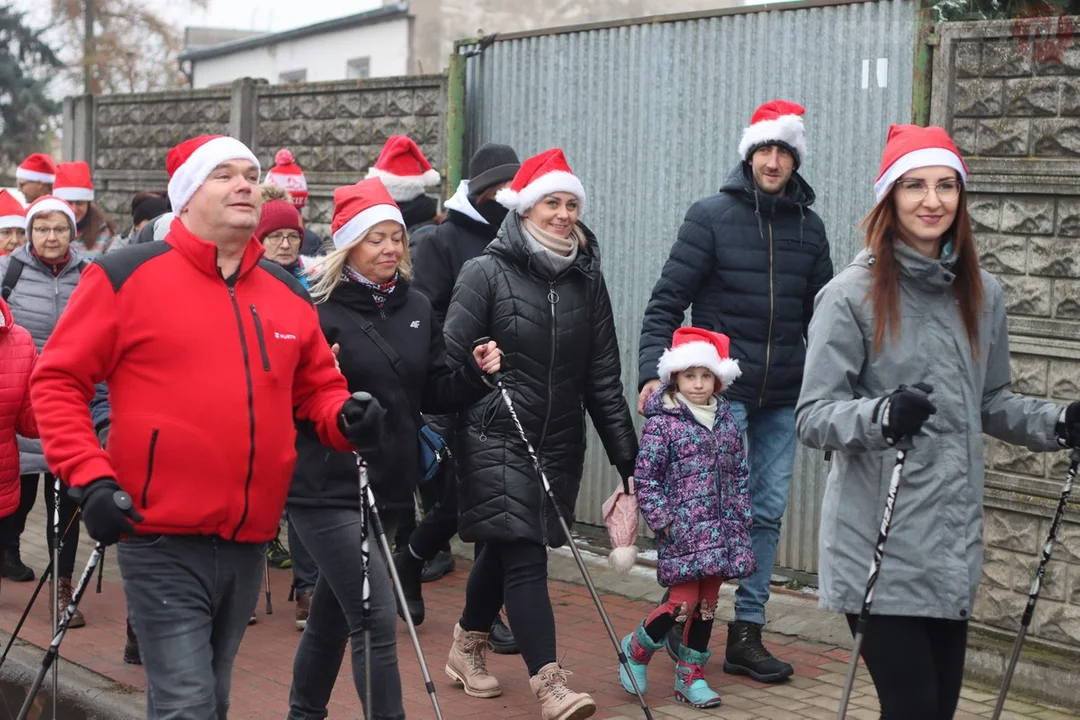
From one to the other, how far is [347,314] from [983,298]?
2.30 m

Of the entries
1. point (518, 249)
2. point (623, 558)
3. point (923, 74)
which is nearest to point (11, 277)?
point (518, 249)

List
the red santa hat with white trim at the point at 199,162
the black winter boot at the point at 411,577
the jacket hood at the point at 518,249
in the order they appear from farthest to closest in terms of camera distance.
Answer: the black winter boot at the point at 411,577 < the jacket hood at the point at 518,249 < the red santa hat with white trim at the point at 199,162

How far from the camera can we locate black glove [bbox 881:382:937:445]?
12.7 ft

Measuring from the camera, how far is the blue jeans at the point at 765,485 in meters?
6.84

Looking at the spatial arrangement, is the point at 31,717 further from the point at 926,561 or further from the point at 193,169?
the point at 926,561

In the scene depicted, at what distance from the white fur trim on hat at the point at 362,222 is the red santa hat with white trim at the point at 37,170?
822 centimetres

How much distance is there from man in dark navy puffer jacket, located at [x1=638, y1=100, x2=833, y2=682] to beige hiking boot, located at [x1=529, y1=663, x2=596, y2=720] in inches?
46.7

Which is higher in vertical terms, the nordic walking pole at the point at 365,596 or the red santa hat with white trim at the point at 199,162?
the red santa hat with white trim at the point at 199,162

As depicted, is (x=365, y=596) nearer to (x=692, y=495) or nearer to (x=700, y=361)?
(x=692, y=495)

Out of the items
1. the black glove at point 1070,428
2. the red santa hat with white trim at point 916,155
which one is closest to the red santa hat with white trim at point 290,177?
the red santa hat with white trim at point 916,155

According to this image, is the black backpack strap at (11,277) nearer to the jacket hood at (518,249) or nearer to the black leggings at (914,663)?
the jacket hood at (518,249)

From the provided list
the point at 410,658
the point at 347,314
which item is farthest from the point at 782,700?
the point at 347,314

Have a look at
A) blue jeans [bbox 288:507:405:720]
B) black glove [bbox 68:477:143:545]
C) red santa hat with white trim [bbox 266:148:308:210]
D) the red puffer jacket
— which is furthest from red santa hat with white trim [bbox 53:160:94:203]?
black glove [bbox 68:477:143:545]

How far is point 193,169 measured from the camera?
462cm
